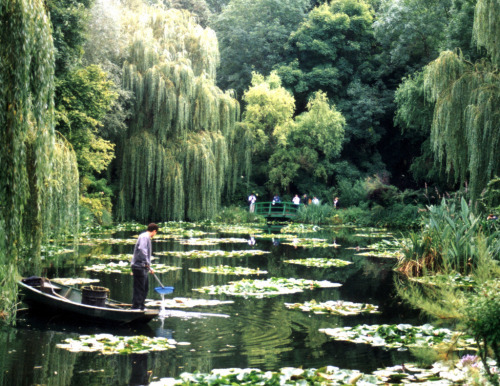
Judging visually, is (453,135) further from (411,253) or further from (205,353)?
(205,353)

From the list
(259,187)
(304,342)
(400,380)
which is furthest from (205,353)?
(259,187)

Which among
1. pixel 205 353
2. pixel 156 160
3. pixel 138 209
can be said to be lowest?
pixel 205 353

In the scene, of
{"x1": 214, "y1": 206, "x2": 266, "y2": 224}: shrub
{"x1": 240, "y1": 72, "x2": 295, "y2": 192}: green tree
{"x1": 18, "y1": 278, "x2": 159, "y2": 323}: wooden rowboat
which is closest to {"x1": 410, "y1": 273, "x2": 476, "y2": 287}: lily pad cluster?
{"x1": 18, "y1": 278, "x2": 159, "y2": 323}: wooden rowboat

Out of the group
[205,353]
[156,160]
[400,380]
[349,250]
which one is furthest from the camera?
[156,160]

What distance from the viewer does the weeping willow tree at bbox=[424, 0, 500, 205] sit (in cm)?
1653

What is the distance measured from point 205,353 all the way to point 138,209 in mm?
20707

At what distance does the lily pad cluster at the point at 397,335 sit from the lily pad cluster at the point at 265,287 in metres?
3.18

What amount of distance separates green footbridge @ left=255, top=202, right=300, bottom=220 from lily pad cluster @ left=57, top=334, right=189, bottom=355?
29.3m

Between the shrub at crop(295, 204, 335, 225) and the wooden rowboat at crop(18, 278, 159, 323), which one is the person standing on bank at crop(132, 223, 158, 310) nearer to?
the wooden rowboat at crop(18, 278, 159, 323)

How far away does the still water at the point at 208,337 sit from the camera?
22.5 ft

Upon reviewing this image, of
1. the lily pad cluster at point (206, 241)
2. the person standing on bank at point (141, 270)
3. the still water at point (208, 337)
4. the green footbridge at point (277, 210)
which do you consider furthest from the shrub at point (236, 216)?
the person standing on bank at point (141, 270)

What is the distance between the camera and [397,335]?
8281mm

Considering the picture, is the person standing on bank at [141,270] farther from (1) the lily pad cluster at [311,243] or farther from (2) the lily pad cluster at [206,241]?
(1) the lily pad cluster at [311,243]

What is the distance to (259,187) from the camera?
132 feet
